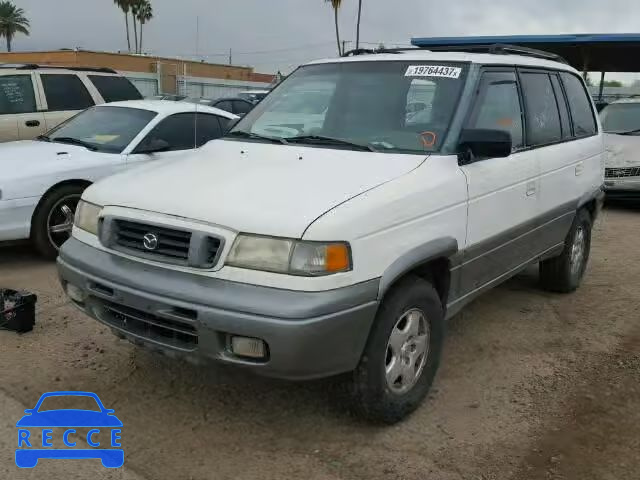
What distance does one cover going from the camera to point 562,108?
16.7 feet

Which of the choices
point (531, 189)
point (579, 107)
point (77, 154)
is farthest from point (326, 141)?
point (77, 154)

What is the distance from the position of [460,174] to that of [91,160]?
4145 millimetres

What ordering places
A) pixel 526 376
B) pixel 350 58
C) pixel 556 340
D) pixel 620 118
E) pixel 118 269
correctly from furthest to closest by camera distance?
1. pixel 620 118
2. pixel 556 340
3. pixel 350 58
4. pixel 526 376
5. pixel 118 269

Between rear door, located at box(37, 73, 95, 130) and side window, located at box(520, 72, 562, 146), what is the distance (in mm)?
6347

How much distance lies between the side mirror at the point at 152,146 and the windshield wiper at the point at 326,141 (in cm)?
315

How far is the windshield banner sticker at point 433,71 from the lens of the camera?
12.8 feet

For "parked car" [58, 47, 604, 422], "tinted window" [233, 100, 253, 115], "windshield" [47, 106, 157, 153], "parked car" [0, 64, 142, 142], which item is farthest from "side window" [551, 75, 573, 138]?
"tinted window" [233, 100, 253, 115]

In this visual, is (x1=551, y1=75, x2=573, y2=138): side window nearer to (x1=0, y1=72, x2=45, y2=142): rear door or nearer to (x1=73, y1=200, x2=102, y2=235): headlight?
(x1=73, y1=200, x2=102, y2=235): headlight

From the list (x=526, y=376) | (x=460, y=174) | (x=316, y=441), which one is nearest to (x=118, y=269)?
(x=316, y=441)

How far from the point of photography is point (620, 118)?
10.9m

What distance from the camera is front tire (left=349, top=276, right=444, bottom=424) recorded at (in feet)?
10.1

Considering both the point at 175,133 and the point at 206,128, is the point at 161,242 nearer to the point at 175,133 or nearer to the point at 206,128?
the point at 175,133

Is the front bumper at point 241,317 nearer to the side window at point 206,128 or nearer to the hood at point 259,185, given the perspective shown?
the hood at point 259,185

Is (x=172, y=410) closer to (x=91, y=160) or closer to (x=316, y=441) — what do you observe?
(x=316, y=441)
